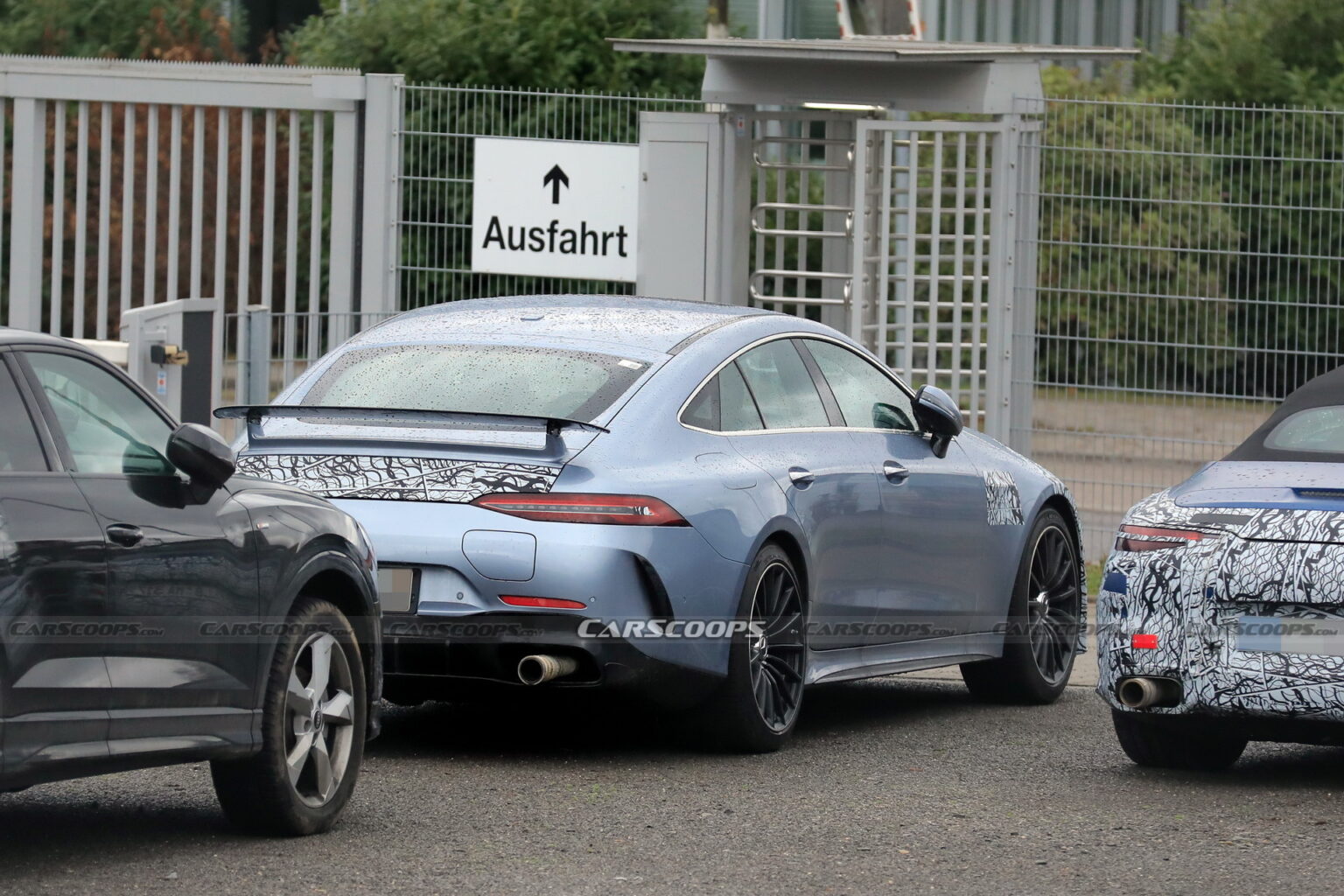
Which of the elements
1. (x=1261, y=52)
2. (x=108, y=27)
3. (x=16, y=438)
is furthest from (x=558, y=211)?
(x=108, y=27)

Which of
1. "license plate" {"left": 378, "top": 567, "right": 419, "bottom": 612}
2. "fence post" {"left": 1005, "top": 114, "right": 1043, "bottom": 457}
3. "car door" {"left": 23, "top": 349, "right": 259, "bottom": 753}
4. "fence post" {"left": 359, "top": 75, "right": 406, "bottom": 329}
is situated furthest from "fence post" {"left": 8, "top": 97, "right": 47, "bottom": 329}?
"car door" {"left": 23, "top": 349, "right": 259, "bottom": 753}

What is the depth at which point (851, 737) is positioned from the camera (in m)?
8.82

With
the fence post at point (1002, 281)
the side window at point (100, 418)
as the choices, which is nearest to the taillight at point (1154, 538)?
the side window at point (100, 418)

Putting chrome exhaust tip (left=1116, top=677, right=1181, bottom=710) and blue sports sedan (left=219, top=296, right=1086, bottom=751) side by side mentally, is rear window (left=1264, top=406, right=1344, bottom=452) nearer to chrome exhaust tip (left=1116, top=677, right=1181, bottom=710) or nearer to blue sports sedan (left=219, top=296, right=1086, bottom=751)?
chrome exhaust tip (left=1116, top=677, right=1181, bottom=710)

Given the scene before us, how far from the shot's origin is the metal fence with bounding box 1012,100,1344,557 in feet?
42.5

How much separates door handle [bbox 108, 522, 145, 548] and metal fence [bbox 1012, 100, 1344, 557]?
8.11 meters

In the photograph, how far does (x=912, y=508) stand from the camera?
9016 millimetres

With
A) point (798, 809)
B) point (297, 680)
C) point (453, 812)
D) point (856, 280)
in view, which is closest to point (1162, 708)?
point (798, 809)

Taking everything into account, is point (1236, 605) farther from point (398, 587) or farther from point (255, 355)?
Result: point (255, 355)

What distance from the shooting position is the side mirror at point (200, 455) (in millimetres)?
6152

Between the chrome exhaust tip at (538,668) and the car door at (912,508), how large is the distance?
1.78 metres

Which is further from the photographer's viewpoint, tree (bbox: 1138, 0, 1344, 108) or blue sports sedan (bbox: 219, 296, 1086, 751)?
tree (bbox: 1138, 0, 1344, 108)

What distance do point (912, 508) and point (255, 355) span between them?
211 inches

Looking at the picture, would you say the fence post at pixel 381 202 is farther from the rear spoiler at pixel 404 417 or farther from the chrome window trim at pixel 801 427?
the rear spoiler at pixel 404 417
